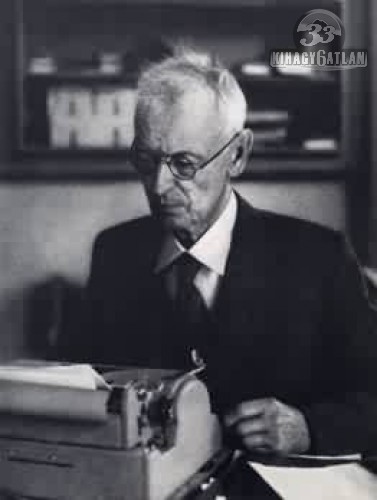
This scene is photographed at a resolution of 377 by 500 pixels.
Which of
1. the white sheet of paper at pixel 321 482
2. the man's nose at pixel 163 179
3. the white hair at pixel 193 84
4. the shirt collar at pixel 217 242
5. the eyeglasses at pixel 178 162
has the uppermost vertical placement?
the white hair at pixel 193 84

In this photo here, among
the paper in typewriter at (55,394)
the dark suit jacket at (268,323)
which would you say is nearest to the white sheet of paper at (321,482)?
the dark suit jacket at (268,323)

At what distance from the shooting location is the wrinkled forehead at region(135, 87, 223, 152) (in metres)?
1.21

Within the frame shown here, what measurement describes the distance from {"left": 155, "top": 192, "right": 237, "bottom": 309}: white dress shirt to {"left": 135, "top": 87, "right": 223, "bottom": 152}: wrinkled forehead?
0.14 m

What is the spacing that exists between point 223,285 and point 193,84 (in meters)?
0.35

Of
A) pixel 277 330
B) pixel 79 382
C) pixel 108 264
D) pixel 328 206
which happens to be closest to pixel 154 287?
pixel 108 264

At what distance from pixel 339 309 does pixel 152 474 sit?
0.54 metres

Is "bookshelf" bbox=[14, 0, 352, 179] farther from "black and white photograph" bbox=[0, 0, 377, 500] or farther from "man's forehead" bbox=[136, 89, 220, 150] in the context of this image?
"man's forehead" bbox=[136, 89, 220, 150]

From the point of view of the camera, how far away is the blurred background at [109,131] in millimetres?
1322

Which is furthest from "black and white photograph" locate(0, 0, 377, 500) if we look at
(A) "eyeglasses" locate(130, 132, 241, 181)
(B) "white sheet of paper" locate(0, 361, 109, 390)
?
(B) "white sheet of paper" locate(0, 361, 109, 390)

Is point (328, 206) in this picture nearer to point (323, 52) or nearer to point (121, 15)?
point (323, 52)

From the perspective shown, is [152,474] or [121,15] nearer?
[152,474]

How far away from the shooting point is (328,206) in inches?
52.1

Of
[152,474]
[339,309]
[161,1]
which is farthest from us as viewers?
[161,1]

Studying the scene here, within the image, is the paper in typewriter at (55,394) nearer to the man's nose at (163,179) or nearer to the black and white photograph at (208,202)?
the black and white photograph at (208,202)
